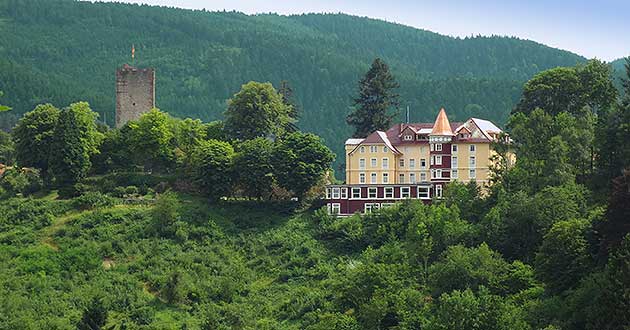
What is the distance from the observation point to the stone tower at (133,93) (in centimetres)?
10119

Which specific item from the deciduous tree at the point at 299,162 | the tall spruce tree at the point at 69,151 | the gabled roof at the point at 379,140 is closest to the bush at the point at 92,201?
the tall spruce tree at the point at 69,151

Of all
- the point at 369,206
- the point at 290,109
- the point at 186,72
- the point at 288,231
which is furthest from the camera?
the point at 186,72

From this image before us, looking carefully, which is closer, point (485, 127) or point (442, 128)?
point (442, 128)

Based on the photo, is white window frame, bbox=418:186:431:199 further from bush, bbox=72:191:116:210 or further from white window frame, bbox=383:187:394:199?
bush, bbox=72:191:116:210

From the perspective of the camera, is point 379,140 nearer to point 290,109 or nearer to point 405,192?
point 405,192

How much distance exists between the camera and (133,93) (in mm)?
101875

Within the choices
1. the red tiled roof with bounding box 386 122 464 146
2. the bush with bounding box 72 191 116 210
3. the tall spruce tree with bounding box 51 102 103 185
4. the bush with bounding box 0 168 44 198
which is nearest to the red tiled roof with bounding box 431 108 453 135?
the red tiled roof with bounding box 386 122 464 146

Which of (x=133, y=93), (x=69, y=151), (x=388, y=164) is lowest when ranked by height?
(x=388, y=164)

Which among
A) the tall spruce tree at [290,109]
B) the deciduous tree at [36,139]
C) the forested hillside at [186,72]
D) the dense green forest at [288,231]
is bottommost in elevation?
the dense green forest at [288,231]

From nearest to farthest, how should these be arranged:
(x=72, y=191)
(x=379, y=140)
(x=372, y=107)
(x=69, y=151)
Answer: (x=72, y=191) → (x=69, y=151) → (x=379, y=140) → (x=372, y=107)

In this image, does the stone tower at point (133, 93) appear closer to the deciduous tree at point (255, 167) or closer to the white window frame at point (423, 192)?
the deciduous tree at point (255, 167)

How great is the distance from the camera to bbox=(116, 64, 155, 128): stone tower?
332 feet

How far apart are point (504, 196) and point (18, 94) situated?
93.4 metres

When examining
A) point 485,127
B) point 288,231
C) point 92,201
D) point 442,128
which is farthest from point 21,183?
point 485,127
